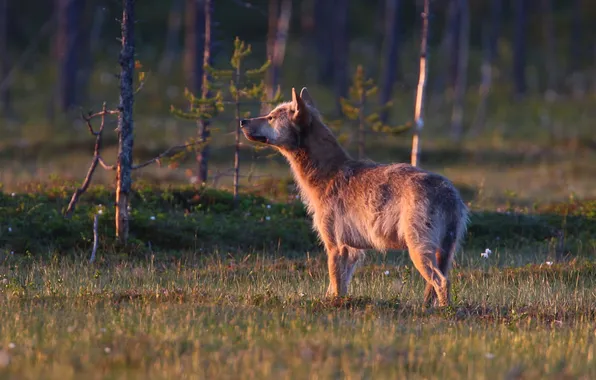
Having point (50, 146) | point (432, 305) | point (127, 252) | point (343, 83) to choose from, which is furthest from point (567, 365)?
point (343, 83)

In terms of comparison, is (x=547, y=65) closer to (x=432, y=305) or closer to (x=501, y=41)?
(x=501, y=41)

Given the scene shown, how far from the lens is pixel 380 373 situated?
7.86 meters

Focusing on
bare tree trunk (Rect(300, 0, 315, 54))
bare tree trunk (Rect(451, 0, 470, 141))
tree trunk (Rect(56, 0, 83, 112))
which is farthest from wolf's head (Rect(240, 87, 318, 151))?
bare tree trunk (Rect(300, 0, 315, 54))

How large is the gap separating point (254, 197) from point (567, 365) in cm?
1018

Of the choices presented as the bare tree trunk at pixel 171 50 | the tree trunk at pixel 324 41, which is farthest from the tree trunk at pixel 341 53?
the bare tree trunk at pixel 171 50

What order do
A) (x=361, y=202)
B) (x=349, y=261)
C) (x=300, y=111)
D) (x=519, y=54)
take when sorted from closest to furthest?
(x=361, y=202) < (x=349, y=261) < (x=300, y=111) < (x=519, y=54)

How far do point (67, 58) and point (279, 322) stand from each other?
36.8 metres

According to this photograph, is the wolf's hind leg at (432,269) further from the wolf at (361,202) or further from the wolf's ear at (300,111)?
the wolf's ear at (300,111)

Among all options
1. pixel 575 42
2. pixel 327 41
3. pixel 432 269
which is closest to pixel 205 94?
pixel 432 269

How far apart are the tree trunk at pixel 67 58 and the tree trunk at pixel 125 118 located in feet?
95.5

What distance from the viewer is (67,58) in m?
44.4

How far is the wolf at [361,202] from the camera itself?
11117mm

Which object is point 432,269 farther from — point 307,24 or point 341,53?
point 307,24

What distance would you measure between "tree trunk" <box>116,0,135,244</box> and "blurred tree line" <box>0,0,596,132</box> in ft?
86.4
